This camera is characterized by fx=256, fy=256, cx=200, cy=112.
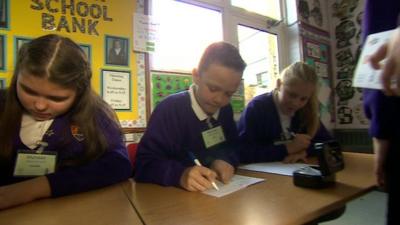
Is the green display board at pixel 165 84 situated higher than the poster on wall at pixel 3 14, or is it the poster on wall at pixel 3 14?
the poster on wall at pixel 3 14

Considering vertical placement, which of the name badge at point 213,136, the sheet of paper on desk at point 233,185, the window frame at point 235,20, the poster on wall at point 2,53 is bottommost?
the sheet of paper on desk at point 233,185

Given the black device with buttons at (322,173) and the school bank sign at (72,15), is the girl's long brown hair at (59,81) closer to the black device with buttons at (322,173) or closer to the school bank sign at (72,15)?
the black device with buttons at (322,173)

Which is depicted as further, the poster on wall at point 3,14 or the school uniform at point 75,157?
the poster on wall at point 3,14

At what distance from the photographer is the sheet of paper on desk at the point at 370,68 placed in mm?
554

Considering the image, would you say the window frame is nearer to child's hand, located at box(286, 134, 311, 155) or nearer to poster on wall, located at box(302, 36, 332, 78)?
poster on wall, located at box(302, 36, 332, 78)

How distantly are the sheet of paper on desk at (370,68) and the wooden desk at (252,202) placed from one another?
271 mm

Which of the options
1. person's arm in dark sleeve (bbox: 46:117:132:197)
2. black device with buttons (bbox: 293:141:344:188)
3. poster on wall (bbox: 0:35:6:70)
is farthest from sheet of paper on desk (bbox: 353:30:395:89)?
poster on wall (bbox: 0:35:6:70)

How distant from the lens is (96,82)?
5.24 feet

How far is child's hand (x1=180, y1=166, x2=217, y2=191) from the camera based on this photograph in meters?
0.70

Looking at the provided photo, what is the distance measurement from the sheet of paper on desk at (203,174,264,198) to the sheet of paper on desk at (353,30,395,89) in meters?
0.39

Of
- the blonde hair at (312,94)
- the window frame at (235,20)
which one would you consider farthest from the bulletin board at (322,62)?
the blonde hair at (312,94)

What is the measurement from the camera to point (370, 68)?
0.57 meters

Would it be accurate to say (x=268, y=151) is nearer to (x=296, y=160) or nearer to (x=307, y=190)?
(x=296, y=160)

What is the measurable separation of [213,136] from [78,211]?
0.63 m
